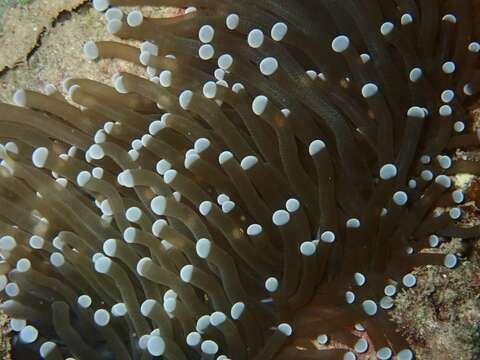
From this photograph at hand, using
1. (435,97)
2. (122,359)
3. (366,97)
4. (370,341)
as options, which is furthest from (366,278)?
(122,359)

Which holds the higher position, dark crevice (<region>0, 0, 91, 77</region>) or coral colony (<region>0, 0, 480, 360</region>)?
dark crevice (<region>0, 0, 91, 77</region>)

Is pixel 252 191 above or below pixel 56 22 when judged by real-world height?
below

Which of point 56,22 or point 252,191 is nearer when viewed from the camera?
point 252,191

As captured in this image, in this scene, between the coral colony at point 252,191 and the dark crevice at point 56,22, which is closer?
the coral colony at point 252,191

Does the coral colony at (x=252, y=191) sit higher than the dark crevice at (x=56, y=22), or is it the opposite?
the dark crevice at (x=56, y=22)

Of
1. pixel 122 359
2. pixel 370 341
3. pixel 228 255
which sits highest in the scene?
pixel 228 255

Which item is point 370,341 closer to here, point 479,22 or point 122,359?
point 122,359

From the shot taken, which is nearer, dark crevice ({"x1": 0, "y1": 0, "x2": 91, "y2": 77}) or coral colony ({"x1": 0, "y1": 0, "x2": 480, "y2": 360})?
coral colony ({"x1": 0, "y1": 0, "x2": 480, "y2": 360})

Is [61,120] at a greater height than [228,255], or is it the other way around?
[61,120]
